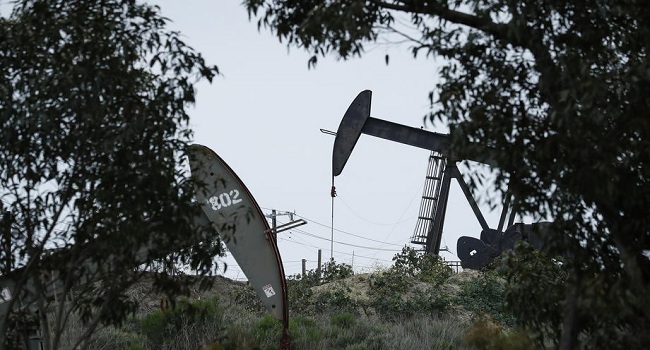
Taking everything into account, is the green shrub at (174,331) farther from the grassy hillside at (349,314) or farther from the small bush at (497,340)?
the small bush at (497,340)

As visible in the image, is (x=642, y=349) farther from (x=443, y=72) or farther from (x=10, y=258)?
(x=10, y=258)

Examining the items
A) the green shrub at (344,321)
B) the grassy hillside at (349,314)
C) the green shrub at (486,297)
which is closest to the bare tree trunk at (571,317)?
the grassy hillside at (349,314)

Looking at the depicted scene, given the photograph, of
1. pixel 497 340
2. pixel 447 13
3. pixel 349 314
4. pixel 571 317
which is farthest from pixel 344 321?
pixel 447 13

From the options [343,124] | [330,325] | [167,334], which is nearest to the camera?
[167,334]

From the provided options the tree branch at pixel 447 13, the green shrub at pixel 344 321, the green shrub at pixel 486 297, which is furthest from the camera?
the green shrub at pixel 486 297

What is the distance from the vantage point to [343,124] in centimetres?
3089

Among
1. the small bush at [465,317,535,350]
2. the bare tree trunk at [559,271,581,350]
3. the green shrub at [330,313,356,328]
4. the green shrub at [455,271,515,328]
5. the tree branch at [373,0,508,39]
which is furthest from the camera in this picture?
the green shrub at [455,271,515,328]

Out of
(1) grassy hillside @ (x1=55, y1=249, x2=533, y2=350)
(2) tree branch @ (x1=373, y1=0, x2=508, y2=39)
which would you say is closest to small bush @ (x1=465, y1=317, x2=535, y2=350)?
(2) tree branch @ (x1=373, y1=0, x2=508, y2=39)

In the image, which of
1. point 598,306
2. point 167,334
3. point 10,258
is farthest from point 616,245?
point 167,334

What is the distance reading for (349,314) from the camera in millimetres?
25125

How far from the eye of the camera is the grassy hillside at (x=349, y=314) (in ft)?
73.8

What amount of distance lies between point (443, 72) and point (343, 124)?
62.6 ft

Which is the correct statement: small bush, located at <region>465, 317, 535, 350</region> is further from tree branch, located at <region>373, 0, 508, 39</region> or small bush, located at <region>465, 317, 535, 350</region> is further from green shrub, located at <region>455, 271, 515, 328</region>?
green shrub, located at <region>455, 271, 515, 328</region>

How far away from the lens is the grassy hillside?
886 inches
